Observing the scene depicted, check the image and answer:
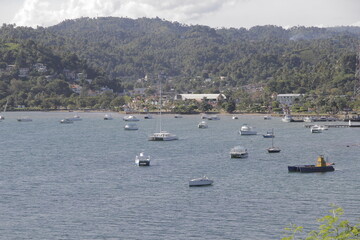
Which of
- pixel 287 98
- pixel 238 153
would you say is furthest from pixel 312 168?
pixel 287 98

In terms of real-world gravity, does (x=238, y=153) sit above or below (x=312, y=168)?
above

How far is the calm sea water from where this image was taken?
119ft

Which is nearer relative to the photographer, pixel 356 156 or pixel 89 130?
pixel 356 156

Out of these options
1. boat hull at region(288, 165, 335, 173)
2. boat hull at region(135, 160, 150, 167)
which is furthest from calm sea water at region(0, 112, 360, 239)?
boat hull at region(135, 160, 150, 167)

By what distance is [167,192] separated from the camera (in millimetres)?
47219

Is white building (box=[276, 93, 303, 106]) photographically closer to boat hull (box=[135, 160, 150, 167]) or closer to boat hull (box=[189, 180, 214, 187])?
boat hull (box=[135, 160, 150, 167])

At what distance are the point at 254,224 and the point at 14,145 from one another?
61341 millimetres

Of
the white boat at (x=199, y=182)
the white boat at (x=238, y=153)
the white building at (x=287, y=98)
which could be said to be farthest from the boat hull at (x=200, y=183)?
the white building at (x=287, y=98)

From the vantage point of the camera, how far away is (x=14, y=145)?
9119 cm

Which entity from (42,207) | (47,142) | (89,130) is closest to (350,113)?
(89,130)

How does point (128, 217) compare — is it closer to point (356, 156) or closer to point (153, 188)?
point (153, 188)

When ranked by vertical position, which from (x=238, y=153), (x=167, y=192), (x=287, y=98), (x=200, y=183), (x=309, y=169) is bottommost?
(x=167, y=192)

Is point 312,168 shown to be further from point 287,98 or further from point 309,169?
point 287,98

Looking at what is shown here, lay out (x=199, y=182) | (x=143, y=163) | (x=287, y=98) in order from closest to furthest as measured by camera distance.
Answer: (x=199, y=182)
(x=143, y=163)
(x=287, y=98)
